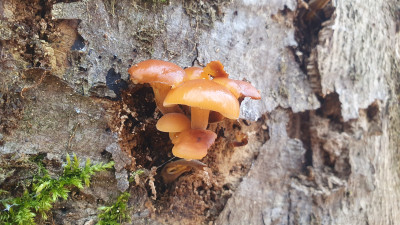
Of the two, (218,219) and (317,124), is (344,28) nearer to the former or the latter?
(317,124)

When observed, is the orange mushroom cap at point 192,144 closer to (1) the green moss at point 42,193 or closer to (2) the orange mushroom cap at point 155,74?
(2) the orange mushroom cap at point 155,74

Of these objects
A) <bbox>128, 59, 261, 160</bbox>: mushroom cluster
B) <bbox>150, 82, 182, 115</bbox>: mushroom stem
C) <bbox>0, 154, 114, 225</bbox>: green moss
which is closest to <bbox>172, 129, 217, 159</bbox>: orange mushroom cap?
<bbox>128, 59, 261, 160</bbox>: mushroom cluster

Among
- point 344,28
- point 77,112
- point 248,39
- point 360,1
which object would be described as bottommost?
point 77,112

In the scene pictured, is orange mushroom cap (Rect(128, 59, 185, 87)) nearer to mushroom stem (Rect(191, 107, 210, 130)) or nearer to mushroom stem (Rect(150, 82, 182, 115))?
mushroom stem (Rect(150, 82, 182, 115))

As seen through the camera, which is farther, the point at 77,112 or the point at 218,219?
the point at 218,219

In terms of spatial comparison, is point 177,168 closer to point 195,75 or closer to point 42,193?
point 195,75

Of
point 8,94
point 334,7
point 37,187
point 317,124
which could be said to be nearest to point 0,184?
point 37,187
